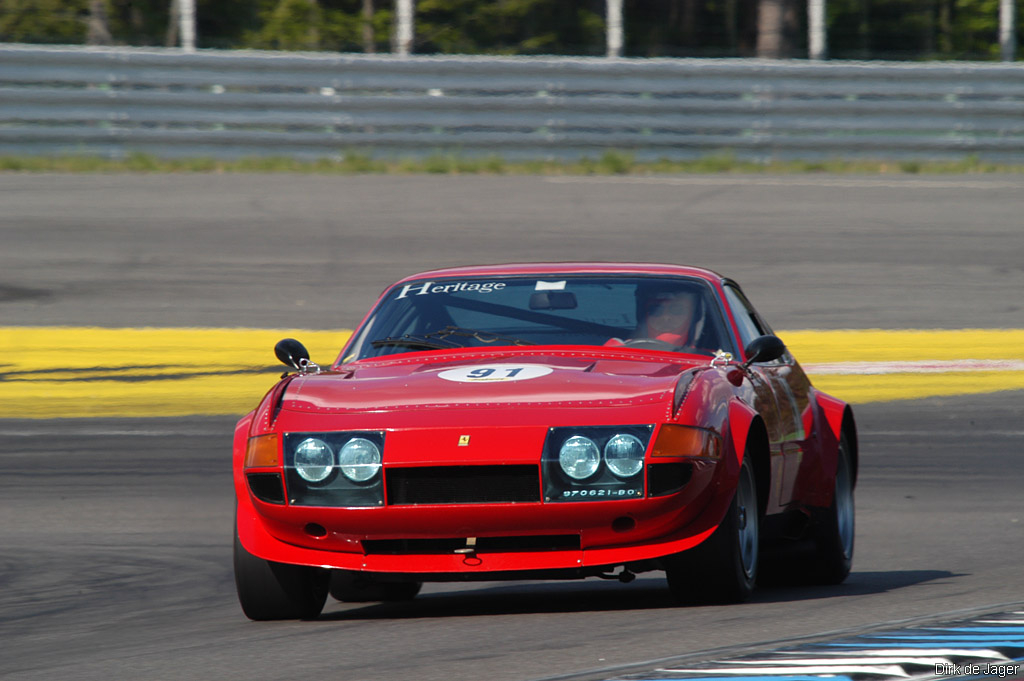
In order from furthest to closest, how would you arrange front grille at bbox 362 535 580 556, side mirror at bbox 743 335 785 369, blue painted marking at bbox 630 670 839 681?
side mirror at bbox 743 335 785 369
front grille at bbox 362 535 580 556
blue painted marking at bbox 630 670 839 681

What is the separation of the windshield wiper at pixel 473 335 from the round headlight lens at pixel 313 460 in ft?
3.99

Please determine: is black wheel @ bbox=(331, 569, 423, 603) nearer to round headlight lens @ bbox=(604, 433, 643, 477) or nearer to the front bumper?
the front bumper

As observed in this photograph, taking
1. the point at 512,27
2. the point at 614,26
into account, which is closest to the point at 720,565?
the point at 614,26

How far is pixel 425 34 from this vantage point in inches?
686

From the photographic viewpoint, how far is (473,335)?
6.19 m

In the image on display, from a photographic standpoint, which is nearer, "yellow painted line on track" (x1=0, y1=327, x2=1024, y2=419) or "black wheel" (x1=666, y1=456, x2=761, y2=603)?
"black wheel" (x1=666, y1=456, x2=761, y2=603)

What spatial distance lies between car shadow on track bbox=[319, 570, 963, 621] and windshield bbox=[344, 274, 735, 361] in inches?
36.9

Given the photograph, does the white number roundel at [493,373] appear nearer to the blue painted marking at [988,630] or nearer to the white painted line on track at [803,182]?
the blue painted marking at [988,630]

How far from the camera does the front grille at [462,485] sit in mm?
4906

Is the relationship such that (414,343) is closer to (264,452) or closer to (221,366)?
(264,452)

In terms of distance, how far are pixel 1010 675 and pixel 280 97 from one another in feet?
44.5

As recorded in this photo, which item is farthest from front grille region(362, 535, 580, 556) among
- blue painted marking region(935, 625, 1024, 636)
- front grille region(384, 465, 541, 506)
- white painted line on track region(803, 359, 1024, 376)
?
white painted line on track region(803, 359, 1024, 376)

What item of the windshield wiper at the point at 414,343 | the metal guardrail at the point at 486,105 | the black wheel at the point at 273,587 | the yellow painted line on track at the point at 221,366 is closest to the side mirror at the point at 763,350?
the windshield wiper at the point at 414,343

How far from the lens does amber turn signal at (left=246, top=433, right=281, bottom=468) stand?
16.8 ft
